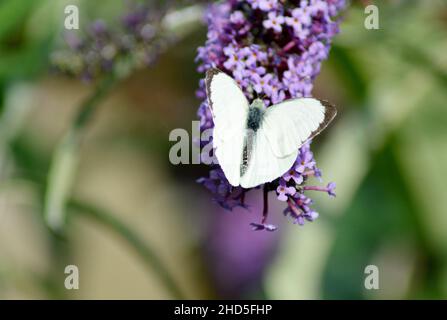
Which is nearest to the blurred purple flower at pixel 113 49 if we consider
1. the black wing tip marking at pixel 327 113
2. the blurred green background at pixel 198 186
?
the blurred green background at pixel 198 186

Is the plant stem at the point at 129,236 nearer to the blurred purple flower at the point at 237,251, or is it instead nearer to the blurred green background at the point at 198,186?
the blurred green background at the point at 198,186

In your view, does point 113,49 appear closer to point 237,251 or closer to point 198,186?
point 237,251

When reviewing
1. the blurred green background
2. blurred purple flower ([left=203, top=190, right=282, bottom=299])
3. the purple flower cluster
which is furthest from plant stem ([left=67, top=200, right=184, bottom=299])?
blurred purple flower ([left=203, top=190, right=282, bottom=299])

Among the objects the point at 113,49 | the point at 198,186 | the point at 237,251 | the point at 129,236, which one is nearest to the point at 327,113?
the point at 113,49

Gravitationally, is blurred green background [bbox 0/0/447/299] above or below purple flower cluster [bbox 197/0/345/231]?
above

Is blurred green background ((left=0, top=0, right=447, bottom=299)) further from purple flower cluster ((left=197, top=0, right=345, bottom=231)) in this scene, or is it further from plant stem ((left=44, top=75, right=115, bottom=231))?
purple flower cluster ((left=197, top=0, right=345, bottom=231))

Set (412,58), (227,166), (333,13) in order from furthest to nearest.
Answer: (412,58) → (333,13) → (227,166)
